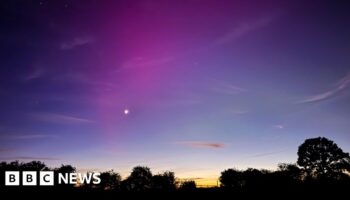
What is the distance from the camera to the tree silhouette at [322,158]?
67.6 meters

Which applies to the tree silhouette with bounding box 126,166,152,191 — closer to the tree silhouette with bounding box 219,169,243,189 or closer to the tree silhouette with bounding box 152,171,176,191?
the tree silhouette with bounding box 152,171,176,191

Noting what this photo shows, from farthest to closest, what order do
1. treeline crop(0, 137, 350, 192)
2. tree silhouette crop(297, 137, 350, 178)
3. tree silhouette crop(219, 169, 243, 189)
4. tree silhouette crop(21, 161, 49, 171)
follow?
tree silhouette crop(219, 169, 243, 189) < tree silhouette crop(21, 161, 49, 171) < tree silhouette crop(297, 137, 350, 178) < treeline crop(0, 137, 350, 192)

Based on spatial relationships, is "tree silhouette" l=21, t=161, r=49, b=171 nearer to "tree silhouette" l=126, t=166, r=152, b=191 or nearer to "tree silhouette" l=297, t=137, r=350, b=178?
"tree silhouette" l=126, t=166, r=152, b=191

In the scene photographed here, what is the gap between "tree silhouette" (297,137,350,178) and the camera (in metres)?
67.6

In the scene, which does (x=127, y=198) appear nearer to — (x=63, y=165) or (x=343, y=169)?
(x=343, y=169)

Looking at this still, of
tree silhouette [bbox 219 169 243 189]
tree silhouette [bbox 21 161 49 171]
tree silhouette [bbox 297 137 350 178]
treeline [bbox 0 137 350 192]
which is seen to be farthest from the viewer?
tree silhouette [bbox 219 169 243 189]

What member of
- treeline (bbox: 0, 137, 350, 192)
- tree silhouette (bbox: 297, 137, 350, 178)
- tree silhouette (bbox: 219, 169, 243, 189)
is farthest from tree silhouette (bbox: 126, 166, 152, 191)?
tree silhouette (bbox: 297, 137, 350, 178)

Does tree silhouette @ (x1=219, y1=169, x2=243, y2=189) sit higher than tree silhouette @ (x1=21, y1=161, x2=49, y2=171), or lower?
lower

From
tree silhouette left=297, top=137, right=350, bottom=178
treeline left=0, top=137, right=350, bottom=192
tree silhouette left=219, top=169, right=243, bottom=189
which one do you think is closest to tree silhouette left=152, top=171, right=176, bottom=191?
treeline left=0, top=137, right=350, bottom=192

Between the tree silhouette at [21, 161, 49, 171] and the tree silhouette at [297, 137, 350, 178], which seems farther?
the tree silhouette at [21, 161, 49, 171]

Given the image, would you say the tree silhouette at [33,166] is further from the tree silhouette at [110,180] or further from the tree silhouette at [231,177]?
the tree silhouette at [231,177]

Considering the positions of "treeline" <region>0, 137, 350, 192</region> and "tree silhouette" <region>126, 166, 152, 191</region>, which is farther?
"tree silhouette" <region>126, 166, 152, 191</region>

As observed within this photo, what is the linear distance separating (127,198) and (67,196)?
799 centimetres

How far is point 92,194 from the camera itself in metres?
37.2
